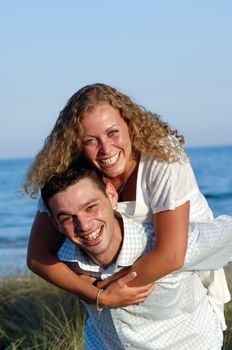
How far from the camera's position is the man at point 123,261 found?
375 centimetres

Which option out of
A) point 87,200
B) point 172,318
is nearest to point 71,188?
point 87,200

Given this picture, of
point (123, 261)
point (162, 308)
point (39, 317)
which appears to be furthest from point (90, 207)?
point (39, 317)

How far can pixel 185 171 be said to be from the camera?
3895 millimetres

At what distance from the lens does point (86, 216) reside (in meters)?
3.73

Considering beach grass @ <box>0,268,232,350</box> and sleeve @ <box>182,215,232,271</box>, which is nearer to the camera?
sleeve @ <box>182,215,232,271</box>

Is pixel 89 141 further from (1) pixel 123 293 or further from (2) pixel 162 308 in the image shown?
(2) pixel 162 308

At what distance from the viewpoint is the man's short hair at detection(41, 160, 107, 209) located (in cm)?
377

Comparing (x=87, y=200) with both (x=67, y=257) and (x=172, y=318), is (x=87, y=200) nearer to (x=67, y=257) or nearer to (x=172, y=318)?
(x=67, y=257)

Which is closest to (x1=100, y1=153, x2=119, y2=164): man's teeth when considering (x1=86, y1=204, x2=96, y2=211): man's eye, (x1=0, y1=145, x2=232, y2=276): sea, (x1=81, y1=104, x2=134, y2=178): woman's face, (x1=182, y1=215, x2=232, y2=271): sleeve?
(x1=81, y1=104, x2=134, y2=178): woman's face

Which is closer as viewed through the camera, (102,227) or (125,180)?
(102,227)

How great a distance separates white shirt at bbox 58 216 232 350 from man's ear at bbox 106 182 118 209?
0.14 metres

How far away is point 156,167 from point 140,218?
0.87 ft

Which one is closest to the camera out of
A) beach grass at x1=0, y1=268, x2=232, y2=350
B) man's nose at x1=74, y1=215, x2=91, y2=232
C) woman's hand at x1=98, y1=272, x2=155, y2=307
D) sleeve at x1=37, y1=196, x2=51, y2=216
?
man's nose at x1=74, y1=215, x2=91, y2=232

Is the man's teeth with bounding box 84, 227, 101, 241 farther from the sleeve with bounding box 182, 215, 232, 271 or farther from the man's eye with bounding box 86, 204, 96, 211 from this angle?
the sleeve with bounding box 182, 215, 232, 271
